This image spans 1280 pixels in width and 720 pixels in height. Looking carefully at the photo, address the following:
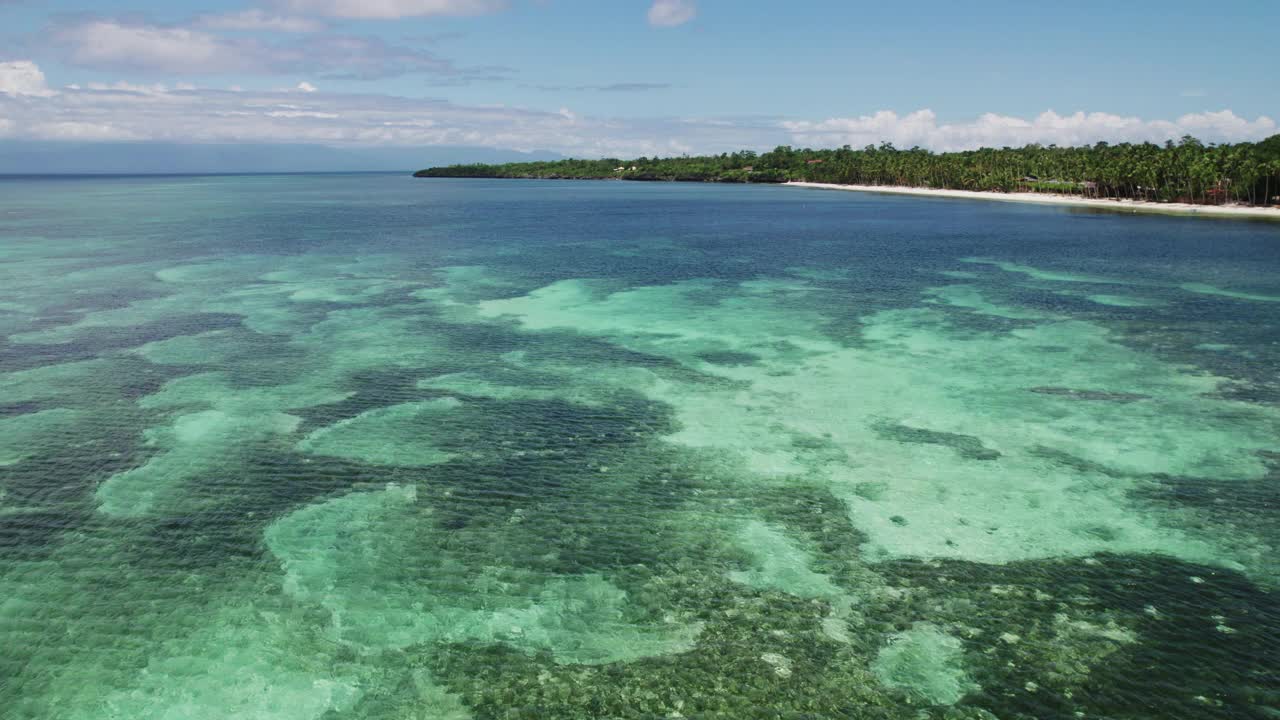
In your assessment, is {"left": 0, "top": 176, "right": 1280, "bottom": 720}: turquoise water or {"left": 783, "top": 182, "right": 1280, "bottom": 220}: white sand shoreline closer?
{"left": 0, "top": 176, "right": 1280, "bottom": 720}: turquoise water

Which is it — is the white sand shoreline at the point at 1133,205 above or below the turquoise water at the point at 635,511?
above

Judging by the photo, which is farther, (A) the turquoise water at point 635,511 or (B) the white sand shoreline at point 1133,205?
(B) the white sand shoreline at point 1133,205

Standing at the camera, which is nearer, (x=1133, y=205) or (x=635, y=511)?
(x=635, y=511)

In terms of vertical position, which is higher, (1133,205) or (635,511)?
(1133,205)

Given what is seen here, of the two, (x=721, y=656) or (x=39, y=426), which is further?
(x=39, y=426)

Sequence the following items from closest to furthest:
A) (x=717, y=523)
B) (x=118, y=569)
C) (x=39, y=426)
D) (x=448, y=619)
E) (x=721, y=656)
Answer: (x=721, y=656) → (x=448, y=619) → (x=118, y=569) → (x=717, y=523) → (x=39, y=426)

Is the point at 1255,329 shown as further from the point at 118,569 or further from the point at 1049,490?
the point at 118,569

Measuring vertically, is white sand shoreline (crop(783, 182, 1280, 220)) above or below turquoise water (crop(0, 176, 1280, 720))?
above

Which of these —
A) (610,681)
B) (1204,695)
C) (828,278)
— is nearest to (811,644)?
(610,681)
